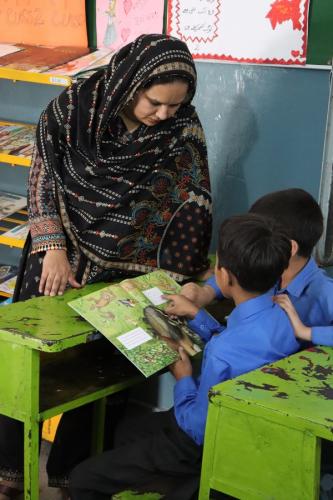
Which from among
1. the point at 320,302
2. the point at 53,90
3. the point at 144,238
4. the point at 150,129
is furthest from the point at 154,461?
the point at 53,90

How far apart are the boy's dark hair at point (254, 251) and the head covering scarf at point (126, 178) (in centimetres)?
61

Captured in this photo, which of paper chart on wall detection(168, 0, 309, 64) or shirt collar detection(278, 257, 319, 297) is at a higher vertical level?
paper chart on wall detection(168, 0, 309, 64)

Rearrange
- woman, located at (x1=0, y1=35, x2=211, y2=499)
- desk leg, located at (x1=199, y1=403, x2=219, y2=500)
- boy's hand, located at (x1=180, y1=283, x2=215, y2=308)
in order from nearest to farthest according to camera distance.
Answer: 1. desk leg, located at (x1=199, y1=403, x2=219, y2=500)
2. boy's hand, located at (x1=180, y1=283, x2=215, y2=308)
3. woman, located at (x1=0, y1=35, x2=211, y2=499)

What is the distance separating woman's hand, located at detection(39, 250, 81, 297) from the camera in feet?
8.41

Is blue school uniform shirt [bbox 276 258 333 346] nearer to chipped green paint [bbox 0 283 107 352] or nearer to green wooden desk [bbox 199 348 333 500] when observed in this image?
green wooden desk [bbox 199 348 333 500]

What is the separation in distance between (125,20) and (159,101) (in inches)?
33.6

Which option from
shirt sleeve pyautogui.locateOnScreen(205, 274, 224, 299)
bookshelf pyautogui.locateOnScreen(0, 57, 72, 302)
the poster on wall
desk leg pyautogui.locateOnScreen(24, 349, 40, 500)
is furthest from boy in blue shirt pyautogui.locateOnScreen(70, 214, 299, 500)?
the poster on wall

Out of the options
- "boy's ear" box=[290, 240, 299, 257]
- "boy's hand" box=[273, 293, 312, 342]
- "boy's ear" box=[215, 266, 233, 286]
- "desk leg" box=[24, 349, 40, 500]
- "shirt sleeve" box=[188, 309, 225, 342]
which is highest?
"boy's ear" box=[290, 240, 299, 257]

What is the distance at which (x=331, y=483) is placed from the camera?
215 cm

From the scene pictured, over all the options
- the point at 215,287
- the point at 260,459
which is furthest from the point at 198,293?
the point at 260,459

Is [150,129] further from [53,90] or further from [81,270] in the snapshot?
[53,90]

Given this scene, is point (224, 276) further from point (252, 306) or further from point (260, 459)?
point (260, 459)


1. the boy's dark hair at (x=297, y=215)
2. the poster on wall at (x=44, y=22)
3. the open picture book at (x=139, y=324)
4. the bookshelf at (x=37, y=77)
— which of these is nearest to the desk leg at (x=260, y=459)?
the open picture book at (x=139, y=324)

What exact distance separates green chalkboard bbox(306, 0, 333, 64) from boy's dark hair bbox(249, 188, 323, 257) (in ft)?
2.13
